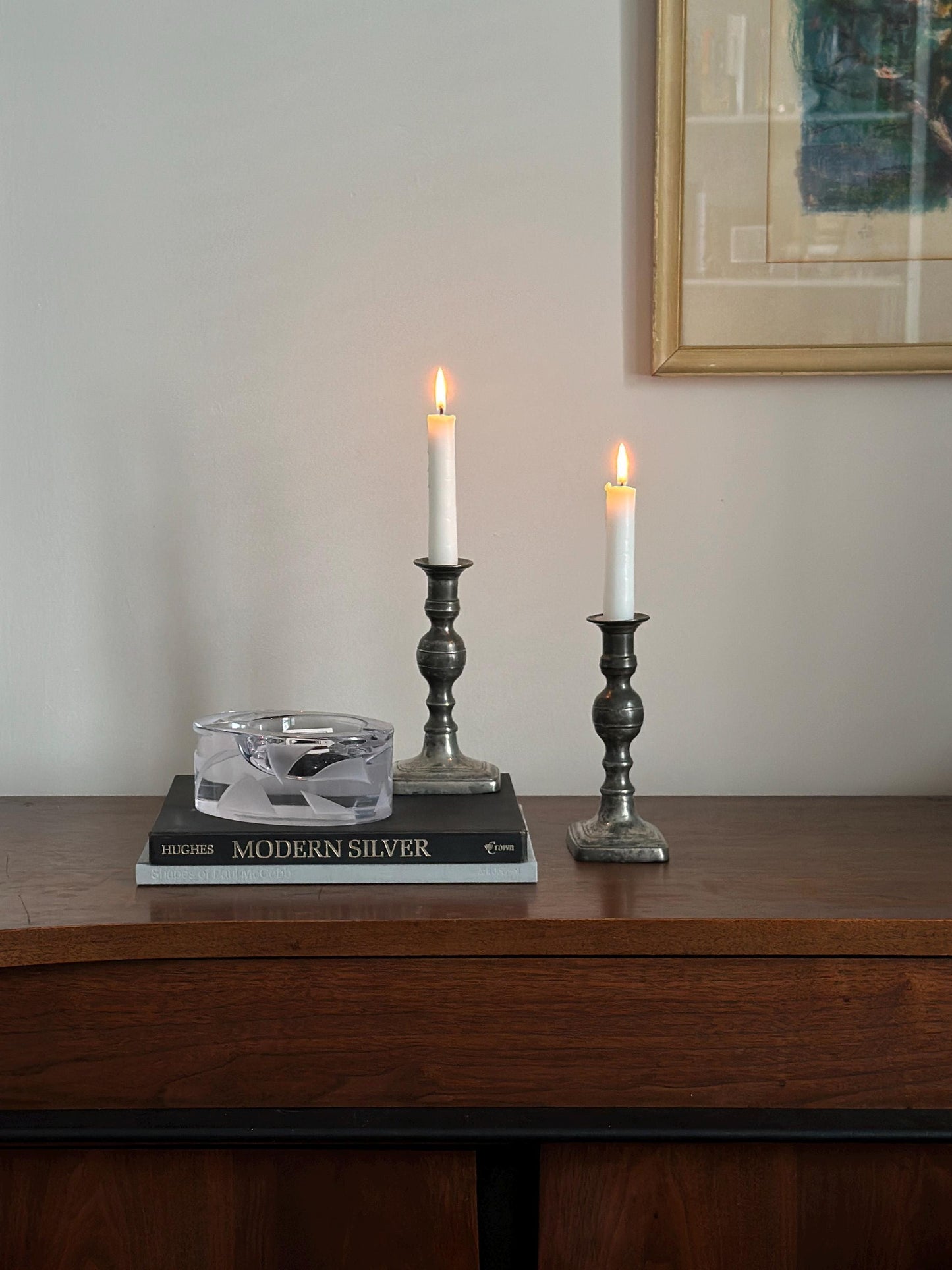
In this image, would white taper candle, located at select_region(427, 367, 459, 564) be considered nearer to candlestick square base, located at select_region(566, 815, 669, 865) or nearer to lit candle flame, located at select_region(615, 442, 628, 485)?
lit candle flame, located at select_region(615, 442, 628, 485)

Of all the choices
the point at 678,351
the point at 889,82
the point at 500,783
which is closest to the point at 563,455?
the point at 678,351

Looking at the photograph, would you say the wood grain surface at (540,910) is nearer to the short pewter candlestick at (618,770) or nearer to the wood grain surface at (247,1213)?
the short pewter candlestick at (618,770)

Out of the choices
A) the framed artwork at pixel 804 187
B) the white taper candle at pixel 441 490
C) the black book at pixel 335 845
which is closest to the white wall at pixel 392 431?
the framed artwork at pixel 804 187

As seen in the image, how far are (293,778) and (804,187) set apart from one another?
65cm

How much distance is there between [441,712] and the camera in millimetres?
928

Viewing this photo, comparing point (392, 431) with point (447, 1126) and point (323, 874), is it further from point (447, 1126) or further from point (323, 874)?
point (447, 1126)

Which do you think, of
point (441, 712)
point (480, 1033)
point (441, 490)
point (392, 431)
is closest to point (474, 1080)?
point (480, 1033)

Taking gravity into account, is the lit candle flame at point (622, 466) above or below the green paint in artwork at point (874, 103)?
below

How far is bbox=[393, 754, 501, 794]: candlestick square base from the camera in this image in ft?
2.96

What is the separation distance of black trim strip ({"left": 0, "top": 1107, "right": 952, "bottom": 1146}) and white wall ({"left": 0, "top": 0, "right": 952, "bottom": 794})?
1.20 ft

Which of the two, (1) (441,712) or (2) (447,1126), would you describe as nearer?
A: (2) (447,1126)

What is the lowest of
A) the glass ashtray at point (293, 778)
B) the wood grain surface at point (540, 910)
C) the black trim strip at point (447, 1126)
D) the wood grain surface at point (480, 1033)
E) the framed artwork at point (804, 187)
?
the black trim strip at point (447, 1126)

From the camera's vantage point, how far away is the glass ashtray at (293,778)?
824 mm

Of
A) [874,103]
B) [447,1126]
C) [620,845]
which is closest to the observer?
[447,1126]
